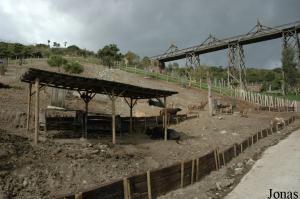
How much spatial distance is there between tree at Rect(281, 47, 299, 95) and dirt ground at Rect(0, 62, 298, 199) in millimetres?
25826

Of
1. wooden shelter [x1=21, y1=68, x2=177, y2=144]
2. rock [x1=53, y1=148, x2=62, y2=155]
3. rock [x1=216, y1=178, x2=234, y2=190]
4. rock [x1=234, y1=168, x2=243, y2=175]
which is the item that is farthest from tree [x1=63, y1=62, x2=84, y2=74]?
rock [x1=216, y1=178, x2=234, y2=190]

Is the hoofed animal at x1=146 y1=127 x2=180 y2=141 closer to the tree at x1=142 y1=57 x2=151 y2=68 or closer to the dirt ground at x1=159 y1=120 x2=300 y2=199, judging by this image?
the dirt ground at x1=159 y1=120 x2=300 y2=199

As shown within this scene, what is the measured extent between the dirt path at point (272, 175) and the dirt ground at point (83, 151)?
351 cm

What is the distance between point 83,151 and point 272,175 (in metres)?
8.74

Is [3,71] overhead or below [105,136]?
overhead

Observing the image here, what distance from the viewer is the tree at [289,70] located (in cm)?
5888

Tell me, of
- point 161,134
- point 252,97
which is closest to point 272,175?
point 161,134

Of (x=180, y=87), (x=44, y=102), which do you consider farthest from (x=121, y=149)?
(x=180, y=87)

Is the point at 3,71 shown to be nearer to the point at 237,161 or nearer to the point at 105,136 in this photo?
the point at 105,136

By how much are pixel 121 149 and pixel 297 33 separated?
42.4 m

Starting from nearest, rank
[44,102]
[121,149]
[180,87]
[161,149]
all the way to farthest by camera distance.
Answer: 1. [121,149]
2. [161,149]
3. [44,102]
4. [180,87]

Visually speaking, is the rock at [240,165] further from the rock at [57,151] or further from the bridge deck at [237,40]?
the bridge deck at [237,40]

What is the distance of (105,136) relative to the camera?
2425 centimetres

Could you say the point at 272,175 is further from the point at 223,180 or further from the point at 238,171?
the point at 223,180
